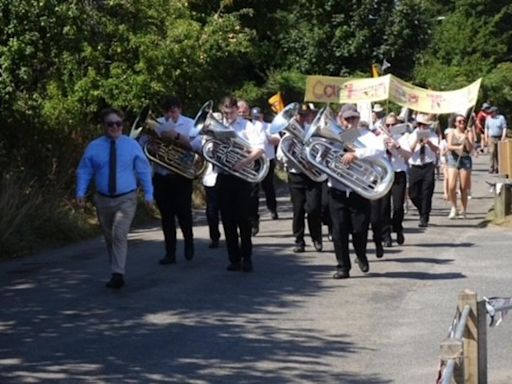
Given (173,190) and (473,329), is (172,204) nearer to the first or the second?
(173,190)

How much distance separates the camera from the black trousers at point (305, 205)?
47.4 ft

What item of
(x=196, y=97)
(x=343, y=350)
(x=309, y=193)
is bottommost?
(x=343, y=350)

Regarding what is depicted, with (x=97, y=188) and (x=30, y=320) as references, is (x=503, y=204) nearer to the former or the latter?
(x=97, y=188)

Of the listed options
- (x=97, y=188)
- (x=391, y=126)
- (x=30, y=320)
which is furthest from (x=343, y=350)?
(x=391, y=126)

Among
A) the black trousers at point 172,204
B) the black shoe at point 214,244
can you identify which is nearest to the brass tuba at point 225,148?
the black trousers at point 172,204

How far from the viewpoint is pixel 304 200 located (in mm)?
14820

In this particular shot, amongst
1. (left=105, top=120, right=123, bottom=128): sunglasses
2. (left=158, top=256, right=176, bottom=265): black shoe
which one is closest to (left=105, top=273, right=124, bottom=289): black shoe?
(left=105, top=120, right=123, bottom=128): sunglasses

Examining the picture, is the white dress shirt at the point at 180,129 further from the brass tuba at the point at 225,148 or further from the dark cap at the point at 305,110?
the dark cap at the point at 305,110

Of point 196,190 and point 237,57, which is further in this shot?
point 237,57

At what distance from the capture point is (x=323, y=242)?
51.6 feet

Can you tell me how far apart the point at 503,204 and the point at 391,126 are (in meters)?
2.28

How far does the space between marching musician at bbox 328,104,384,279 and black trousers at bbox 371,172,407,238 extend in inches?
58.8

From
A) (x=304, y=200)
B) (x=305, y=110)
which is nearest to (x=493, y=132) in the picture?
(x=305, y=110)

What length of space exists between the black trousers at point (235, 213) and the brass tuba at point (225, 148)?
0.38 ft
